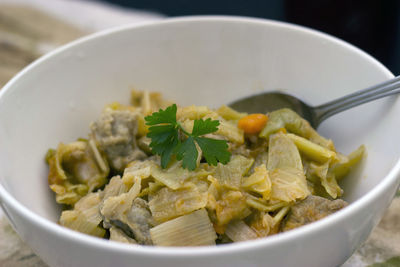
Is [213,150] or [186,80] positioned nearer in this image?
[213,150]

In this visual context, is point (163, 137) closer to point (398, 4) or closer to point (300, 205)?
point (300, 205)

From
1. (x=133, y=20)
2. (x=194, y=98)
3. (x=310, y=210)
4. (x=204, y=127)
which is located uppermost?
(x=204, y=127)

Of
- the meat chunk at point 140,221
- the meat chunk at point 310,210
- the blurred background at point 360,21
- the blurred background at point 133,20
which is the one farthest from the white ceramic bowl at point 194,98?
the blurred background at point 360,21

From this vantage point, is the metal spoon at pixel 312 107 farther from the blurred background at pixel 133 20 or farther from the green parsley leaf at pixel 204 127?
the blurred background at pixel 133 20

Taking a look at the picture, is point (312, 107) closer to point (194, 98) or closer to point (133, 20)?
point (194, 98)

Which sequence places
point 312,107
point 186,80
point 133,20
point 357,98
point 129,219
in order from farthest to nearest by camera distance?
point 133,20 < point 186,80 < point 312,107 < point 357,98 < point 129,219

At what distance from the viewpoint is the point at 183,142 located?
1.96 metres

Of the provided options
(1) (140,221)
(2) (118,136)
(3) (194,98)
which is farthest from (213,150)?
(3) (194,98)

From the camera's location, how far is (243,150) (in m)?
2.17

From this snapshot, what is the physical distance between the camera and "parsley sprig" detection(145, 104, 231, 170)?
6.31ft

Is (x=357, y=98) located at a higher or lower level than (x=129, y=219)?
higher

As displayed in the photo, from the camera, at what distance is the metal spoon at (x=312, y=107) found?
202 centimetres

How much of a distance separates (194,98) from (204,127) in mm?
827

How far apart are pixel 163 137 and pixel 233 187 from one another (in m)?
0.37
